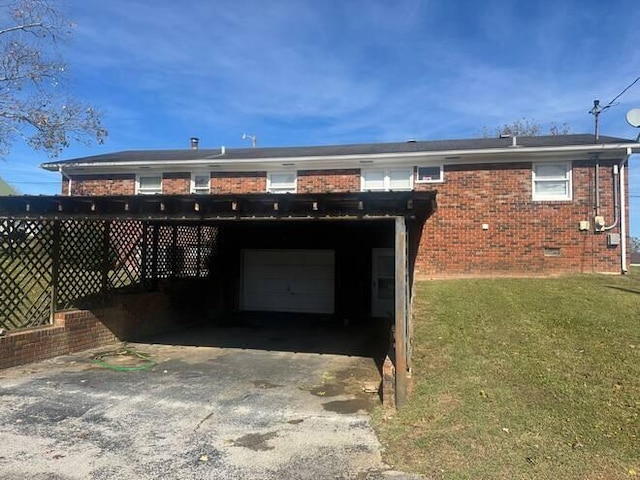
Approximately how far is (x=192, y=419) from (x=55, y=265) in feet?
16.1

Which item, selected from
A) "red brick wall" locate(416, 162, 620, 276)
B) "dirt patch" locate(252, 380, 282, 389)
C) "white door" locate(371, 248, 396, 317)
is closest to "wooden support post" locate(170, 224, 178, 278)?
"white door" locate(371, 248, 396, 317)

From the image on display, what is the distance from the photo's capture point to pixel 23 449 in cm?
487

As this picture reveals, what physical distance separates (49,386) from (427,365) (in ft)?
17.2

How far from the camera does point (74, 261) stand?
9711 millimetres

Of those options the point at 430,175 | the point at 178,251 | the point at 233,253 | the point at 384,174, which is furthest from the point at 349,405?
the point at 233,253

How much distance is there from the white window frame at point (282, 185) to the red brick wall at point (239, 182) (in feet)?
0.50

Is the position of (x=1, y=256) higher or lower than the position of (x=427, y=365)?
higher

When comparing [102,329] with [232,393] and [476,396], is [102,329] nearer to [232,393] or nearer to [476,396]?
[232,393]

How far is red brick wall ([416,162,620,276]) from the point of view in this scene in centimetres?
1341

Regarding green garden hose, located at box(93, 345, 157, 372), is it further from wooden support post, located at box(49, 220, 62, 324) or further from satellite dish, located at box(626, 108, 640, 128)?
satellite dish, located at box(626, 108, 640, 128)

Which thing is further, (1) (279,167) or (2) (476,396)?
(1) (279,167)

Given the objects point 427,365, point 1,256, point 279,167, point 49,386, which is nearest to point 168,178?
point 279,167

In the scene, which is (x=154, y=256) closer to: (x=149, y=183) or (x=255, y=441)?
(x=149, y=183)

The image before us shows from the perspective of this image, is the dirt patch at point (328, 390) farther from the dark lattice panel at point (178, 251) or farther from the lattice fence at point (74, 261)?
the dark lattice panel at point (178, 251)
